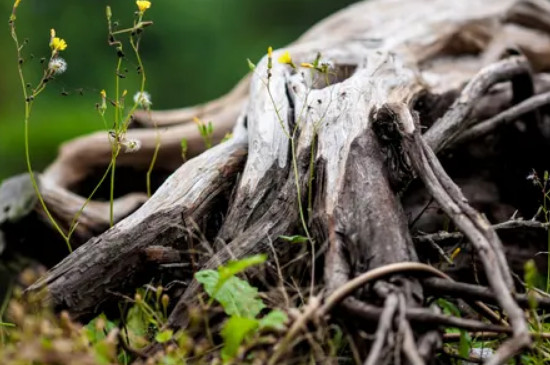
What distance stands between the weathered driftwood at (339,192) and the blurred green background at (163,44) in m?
9.93

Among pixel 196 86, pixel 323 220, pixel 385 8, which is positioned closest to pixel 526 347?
pixel 323 220

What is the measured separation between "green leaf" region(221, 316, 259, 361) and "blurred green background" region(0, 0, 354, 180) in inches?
459

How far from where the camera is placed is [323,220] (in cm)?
199

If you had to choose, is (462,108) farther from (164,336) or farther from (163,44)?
(163,44)

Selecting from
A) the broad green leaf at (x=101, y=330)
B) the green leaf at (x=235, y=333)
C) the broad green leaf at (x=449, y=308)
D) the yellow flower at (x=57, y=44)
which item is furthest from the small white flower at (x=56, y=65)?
the broad green leaf at (x=449, y=308)

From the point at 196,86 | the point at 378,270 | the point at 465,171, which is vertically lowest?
the point at 196,86

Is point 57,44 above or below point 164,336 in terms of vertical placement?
above

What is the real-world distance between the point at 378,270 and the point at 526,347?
0.35m

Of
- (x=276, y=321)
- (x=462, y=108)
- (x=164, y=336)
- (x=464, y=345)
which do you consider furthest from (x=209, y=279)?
(x=462, y=108)

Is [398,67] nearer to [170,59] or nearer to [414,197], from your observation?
[414,197]

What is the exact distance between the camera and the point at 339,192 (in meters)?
2.06

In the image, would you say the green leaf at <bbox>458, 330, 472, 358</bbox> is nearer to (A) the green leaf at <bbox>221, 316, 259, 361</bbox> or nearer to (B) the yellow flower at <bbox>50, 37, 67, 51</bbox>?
(A) the green leaf at <bbox>221, 316, 259, 361</bbox>

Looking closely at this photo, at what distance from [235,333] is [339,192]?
619 millimetres

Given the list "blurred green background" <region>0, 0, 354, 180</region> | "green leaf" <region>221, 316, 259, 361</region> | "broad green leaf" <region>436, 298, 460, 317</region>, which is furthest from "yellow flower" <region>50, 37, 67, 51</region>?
"blurred green background" <region>0, 0, 354, 180</region>
